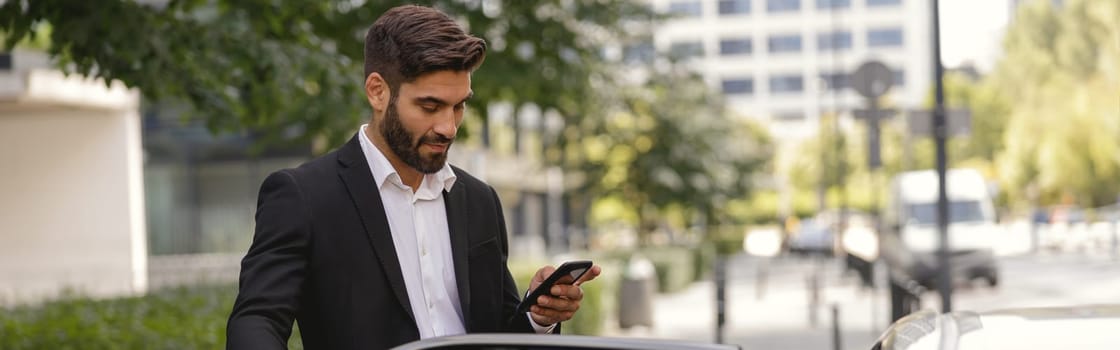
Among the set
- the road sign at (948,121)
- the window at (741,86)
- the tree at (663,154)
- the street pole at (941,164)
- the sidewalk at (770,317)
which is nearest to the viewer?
the street pole at (941,164)

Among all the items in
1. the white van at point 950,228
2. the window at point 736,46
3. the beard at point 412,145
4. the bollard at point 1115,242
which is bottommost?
the bollard at point 1115,242

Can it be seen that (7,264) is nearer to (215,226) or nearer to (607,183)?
(215,226)

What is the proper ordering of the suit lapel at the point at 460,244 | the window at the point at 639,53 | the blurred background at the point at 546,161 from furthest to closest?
1. the window at the point at 639,53
2. the blurred background at the point at 546,161
3. the suit lapel at the point at 460,244

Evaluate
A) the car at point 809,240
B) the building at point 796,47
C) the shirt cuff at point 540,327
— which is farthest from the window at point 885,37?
the shirt cuff at point 540,327

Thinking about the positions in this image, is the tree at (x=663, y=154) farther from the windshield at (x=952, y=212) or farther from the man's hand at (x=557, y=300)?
the man's hand at (x=557, y=300)

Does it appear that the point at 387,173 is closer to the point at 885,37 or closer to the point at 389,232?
the point at 389,232

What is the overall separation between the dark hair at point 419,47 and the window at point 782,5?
392 feet

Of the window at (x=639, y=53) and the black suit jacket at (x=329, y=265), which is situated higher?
the window at (x=639, y=53)

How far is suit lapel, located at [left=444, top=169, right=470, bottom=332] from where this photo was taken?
2.99 m

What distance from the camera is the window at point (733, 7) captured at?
120000mm

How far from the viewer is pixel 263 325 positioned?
2.76 meters

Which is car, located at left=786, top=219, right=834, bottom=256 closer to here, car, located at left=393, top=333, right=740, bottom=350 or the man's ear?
the man's ear

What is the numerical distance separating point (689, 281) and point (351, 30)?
74.6ft

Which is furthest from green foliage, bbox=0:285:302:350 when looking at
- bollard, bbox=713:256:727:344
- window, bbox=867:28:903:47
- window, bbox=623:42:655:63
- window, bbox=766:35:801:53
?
window, bbox=766:35:801:53
